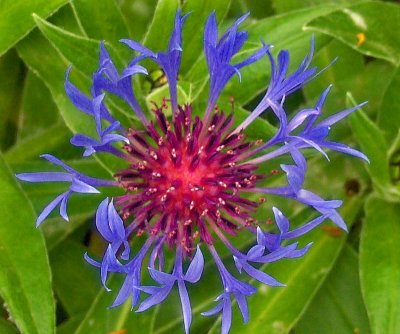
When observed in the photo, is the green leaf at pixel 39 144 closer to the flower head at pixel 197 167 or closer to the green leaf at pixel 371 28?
the flower head at pixel 197 167

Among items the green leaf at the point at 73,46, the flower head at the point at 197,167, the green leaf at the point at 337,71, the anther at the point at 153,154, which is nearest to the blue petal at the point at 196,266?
the flower head at the point at 197,167

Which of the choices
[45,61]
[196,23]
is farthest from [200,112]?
[45,61]

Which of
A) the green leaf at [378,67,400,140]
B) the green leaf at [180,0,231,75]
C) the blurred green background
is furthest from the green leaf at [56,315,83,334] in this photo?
the green leaf at [378,67,400,140]

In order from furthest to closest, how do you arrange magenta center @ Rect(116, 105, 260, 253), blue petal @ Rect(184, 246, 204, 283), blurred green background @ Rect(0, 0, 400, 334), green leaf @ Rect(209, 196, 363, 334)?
green leaf @ Rect(209, 196, 363, 334), blurred green background @ Rect(0, 0, 400, 334), magenta center @ Rect(116, 105, 260, 253), blue petal @ Rect(184, 246, 204, 283)

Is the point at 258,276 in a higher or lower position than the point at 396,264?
higher

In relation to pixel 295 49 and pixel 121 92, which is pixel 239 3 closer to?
pixel 295 49

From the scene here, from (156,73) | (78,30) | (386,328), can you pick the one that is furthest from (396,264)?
(78,30)

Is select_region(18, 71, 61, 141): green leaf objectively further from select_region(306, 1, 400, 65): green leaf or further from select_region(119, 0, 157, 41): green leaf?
select_region(306, 1, 400, 65): green leaf
